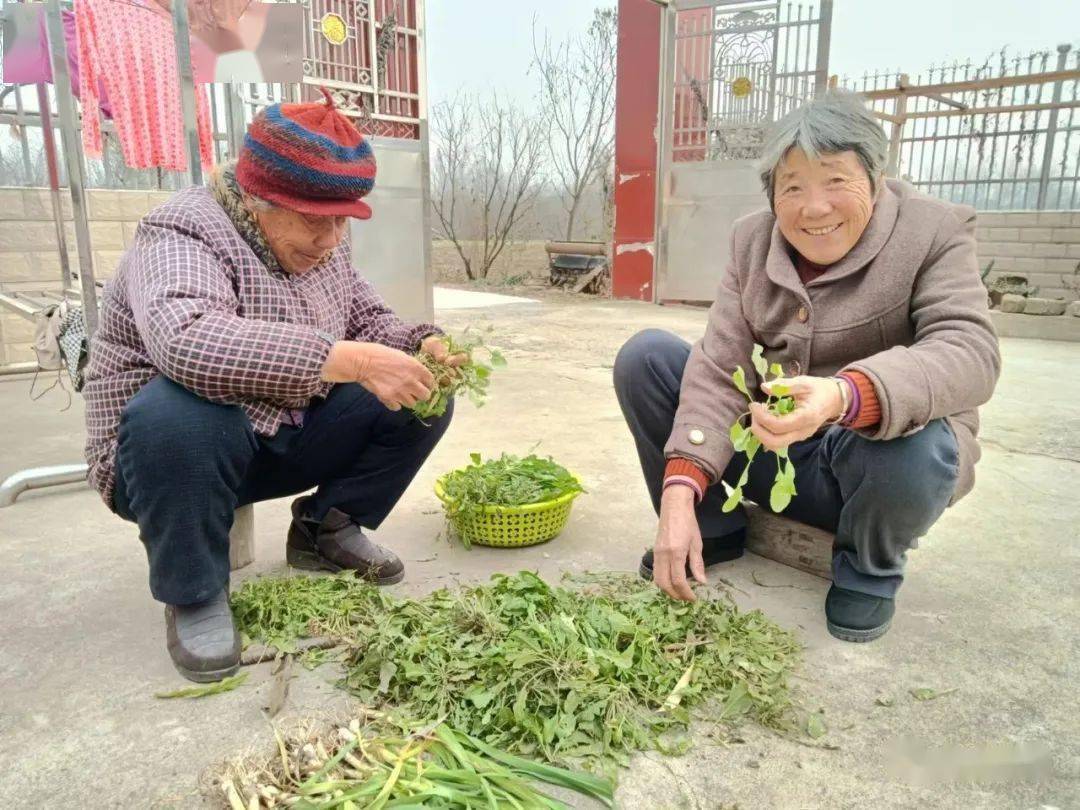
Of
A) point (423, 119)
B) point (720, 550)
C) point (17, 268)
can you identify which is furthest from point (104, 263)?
point (720, 550)

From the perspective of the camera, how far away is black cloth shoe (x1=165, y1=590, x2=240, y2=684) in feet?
5.44

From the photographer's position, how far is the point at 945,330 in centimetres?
170

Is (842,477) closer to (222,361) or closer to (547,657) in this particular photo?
(547,657)

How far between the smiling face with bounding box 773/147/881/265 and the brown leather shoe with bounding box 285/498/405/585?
4.26 feet

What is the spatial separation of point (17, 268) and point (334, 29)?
2.57m

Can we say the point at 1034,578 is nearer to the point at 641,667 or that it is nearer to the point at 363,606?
the point at 641,667

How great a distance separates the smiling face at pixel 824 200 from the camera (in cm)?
173

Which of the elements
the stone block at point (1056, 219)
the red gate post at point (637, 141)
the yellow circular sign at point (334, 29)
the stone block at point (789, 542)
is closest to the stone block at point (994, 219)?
the stone block at point (1056, 219)

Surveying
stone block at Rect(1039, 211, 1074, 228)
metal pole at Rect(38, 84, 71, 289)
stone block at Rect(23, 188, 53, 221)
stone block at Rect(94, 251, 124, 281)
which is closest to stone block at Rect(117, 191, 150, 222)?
stone block at Rect(94, 251, 124, 281)

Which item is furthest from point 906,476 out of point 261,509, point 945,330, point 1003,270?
point 1003,270

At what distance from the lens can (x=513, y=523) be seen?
7.66 ft

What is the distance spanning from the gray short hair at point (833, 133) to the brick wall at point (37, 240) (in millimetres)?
4080

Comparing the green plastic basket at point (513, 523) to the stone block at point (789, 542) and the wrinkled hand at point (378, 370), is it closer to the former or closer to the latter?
the stone block at point (789, 542)

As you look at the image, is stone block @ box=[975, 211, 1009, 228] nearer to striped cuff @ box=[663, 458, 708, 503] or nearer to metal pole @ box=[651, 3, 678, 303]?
metal pole @ box=[651, 3, 678, 303]
